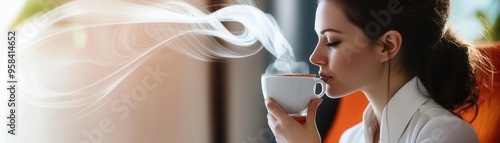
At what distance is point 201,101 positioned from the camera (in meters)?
0.75

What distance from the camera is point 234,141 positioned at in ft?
2.47

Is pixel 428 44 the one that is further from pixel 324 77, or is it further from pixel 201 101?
pixel 201 101

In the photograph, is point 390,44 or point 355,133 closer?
point 390,44

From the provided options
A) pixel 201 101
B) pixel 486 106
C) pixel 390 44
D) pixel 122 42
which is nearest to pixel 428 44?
pixel 390 44

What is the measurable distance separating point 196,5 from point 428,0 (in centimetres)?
32

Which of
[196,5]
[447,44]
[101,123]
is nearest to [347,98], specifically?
[447,44]

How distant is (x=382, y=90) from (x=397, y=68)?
39mm

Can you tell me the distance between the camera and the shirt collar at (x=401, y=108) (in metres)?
0.70

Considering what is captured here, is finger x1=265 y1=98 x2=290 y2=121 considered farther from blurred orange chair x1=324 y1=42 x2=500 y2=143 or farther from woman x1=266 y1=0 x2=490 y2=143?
blurred orange chair x1=324 y1=42 x2=500 y2=143

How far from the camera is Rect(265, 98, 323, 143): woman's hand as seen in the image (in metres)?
0.65

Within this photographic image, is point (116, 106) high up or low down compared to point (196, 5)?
down

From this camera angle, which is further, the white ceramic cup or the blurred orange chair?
the blurred orange chair

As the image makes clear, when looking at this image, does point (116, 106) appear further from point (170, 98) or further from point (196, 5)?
point (196, 5)

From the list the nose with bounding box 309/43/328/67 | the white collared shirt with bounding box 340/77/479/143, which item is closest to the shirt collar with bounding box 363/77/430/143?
the white collared shirt with bounding box 340/77/479/143
